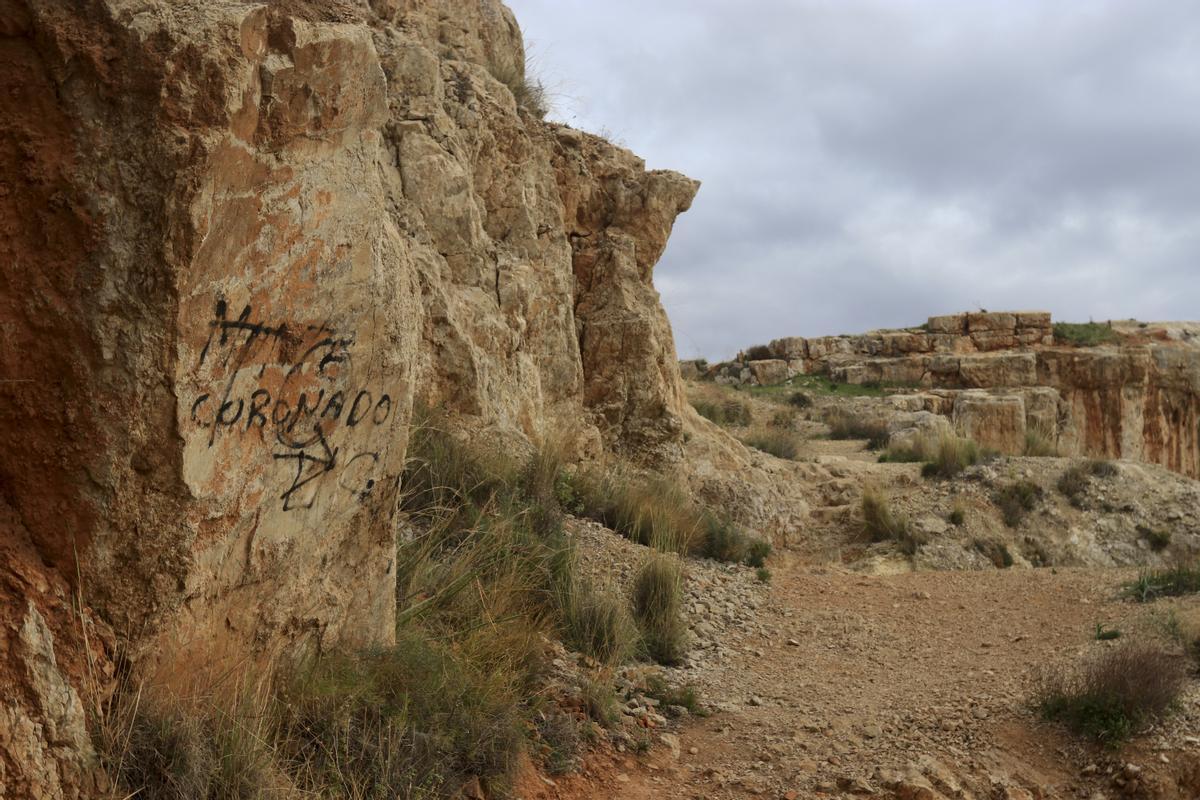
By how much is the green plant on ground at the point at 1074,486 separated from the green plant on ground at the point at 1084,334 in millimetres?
14404

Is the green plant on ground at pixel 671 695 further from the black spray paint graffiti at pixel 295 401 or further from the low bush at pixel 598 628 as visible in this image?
the black spray paint graffiti at pixel 295 401

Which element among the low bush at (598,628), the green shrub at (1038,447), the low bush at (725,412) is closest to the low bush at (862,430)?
the low bush at (725,412)

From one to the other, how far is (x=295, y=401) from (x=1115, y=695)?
4435 mm

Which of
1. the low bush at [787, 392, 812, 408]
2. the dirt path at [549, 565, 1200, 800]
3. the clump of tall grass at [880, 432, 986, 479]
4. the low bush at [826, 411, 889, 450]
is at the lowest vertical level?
the dirt path at [549, 565, 1200, 800]

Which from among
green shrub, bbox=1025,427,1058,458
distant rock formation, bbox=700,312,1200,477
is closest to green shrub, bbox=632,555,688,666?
green shrub, bbox=1025,427,1058,458

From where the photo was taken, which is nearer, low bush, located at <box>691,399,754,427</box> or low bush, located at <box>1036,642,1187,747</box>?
low bush, located at <box>1036,642,1187,747</box>

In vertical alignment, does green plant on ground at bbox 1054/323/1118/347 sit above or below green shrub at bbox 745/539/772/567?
above

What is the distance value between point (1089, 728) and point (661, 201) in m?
7.89

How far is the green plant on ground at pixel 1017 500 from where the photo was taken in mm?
12133

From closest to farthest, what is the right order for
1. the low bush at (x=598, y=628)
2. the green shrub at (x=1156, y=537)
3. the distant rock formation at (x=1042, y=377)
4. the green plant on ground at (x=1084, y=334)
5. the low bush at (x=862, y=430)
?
the low bush at (x=598, y=628) → the green shrub at (x=1156, y=537) → the low bush at (x=862, y=430) → the distant rock formation at (x=1042, y=377) → the green plant on ground at (x=1084, y=334)

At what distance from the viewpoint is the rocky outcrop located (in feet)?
8.97

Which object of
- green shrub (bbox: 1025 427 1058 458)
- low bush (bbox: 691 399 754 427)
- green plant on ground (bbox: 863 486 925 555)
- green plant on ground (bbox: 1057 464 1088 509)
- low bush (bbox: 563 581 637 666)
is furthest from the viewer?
low bush (bbox: 691 399 754 427)

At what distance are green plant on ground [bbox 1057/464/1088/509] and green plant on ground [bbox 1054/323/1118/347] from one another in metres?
14.4

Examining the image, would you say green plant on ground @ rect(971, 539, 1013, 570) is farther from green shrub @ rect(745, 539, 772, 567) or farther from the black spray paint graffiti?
the black spray paint graffiti
